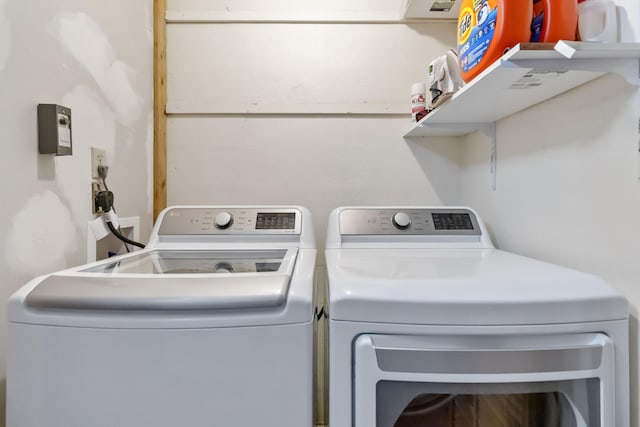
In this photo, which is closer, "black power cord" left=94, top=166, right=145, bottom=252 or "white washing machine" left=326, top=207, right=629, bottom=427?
"white washing machine" left=326, top=207, right=629, bottom=427

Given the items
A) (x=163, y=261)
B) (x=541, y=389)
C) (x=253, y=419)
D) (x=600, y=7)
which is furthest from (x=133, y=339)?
(x=600, y=7)

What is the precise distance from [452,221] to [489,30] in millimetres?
738

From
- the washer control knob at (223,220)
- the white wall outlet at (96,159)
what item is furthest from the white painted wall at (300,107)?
the white wall outlet at (96,159)

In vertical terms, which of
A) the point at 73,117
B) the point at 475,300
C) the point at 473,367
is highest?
the point at 73,117

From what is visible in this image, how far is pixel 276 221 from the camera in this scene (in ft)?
4.95

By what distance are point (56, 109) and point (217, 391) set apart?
2.90 ft

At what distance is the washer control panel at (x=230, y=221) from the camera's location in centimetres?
147

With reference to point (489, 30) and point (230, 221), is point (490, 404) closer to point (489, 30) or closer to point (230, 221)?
point (489, 30)

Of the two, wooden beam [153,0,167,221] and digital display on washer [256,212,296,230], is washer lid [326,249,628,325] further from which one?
wooden beam [153,0,167,221]

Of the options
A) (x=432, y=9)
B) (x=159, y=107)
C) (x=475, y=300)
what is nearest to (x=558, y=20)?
(x=475, y=300)

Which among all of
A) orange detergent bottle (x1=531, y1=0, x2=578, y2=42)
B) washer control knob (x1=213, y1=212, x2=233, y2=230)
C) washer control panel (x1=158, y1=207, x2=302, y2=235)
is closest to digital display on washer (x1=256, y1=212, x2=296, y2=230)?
washer control panel (x1=158, y1=207, x2=302, y2=235)

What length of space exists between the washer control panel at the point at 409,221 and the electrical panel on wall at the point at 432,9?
0.92 meters

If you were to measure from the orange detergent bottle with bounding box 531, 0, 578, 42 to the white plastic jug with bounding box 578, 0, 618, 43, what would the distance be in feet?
0.11

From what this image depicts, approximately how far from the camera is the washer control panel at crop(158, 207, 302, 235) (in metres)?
1.47
